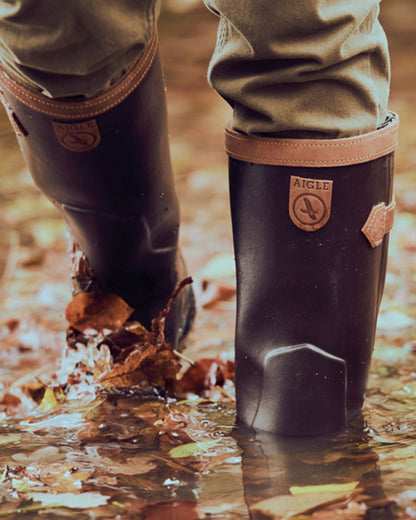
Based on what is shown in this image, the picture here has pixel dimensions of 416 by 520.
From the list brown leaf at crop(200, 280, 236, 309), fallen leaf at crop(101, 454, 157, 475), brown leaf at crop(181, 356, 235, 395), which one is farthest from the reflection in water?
brown leaf at crop(200, 280, 236, 309)

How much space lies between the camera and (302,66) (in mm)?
1043

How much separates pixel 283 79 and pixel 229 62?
3.5 inches

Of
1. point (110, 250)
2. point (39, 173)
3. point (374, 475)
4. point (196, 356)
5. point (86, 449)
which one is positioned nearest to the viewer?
point (374, 475)

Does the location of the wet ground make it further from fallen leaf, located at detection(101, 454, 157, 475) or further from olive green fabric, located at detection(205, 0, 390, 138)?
olive green fabric, located at detection(205, 0, 390, 138)

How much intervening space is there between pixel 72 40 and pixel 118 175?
0.98ft

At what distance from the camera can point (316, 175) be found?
3.66ft

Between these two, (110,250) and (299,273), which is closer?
(299,273)

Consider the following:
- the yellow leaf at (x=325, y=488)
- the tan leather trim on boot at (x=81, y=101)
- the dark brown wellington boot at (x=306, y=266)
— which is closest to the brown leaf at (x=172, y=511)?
the yellow leaf at (x=325, y=488)

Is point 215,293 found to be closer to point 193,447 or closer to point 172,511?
point 193,447

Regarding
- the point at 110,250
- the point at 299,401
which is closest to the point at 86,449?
the point at 299,401

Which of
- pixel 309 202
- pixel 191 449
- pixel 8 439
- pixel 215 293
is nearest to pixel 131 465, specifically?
pixel 191 449

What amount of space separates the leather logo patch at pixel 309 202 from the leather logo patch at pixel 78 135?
332 millimetres

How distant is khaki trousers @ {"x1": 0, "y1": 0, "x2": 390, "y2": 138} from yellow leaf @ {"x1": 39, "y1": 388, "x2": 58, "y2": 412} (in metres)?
0.54

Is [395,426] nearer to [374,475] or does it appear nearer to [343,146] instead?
[374,475]
